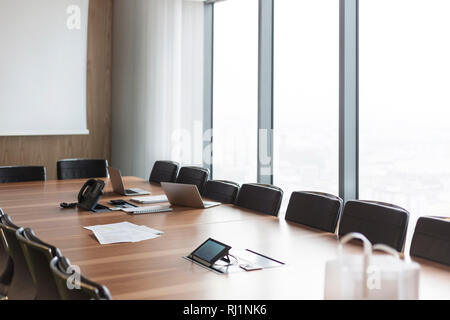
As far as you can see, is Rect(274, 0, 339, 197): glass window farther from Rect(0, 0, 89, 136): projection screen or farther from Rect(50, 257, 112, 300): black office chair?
Rect(50, 257, 112, 300): black office chair

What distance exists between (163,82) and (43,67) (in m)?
1.85

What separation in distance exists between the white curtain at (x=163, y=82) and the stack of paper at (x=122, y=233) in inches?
160

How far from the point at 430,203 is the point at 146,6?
17.3 feet

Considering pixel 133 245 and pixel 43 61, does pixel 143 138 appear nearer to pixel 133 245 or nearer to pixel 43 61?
pixel 43 61

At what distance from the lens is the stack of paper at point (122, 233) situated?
356cm

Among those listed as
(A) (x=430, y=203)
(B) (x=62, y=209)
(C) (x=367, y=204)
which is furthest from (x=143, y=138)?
(C) (x=367, y=204)

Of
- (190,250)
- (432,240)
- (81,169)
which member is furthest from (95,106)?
(432,240)

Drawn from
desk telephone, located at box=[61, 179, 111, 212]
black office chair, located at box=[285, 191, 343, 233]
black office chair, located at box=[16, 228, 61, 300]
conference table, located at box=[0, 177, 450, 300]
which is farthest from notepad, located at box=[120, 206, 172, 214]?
black office chair, located at box=[16, 228, 61, 300]

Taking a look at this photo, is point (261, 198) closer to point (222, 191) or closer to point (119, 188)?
point (222, 191)

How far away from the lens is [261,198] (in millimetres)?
4660

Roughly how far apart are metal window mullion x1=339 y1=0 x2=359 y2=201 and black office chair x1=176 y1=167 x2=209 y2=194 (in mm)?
1377

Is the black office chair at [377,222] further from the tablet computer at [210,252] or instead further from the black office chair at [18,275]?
the black office chair at [18,275]

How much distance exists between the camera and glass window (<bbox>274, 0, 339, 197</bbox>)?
6008 mm

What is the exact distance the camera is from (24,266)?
10.4 feet
